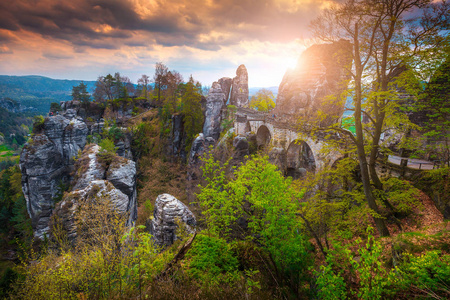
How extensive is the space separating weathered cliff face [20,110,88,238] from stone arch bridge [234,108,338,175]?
3321 cm

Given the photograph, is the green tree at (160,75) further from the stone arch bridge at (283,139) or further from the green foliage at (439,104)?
the green foliage at (439,104)

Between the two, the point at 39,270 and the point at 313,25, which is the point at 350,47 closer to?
the point at 313,25

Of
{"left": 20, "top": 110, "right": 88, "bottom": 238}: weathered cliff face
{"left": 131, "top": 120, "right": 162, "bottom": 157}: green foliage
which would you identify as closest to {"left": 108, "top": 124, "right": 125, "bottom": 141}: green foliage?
{"left": 131, "top": 120, "right": 162, "bottom": 157}: green foliage

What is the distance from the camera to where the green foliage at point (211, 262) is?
690 centimetres

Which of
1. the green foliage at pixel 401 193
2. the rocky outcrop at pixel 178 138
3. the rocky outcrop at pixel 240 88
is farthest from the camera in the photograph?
the rocky outcrop at pixel 240 88

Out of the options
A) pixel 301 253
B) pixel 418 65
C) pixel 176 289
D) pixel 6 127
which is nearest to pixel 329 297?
pixel 301 253

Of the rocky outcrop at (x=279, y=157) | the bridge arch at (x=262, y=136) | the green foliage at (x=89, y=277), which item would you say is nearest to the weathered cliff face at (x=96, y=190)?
the green foliage at (x=89, y=277)

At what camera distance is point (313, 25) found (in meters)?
9.03

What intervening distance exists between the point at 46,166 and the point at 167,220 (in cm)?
3477

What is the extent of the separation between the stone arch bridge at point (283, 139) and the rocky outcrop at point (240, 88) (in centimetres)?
1201

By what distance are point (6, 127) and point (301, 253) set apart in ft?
644

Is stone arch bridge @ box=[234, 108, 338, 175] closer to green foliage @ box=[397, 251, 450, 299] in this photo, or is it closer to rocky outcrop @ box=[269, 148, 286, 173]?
rocky outcrop @ box=[269, 148, 286, 173]

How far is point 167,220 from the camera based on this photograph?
12.8m

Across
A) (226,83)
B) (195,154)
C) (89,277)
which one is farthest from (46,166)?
(226,83)
